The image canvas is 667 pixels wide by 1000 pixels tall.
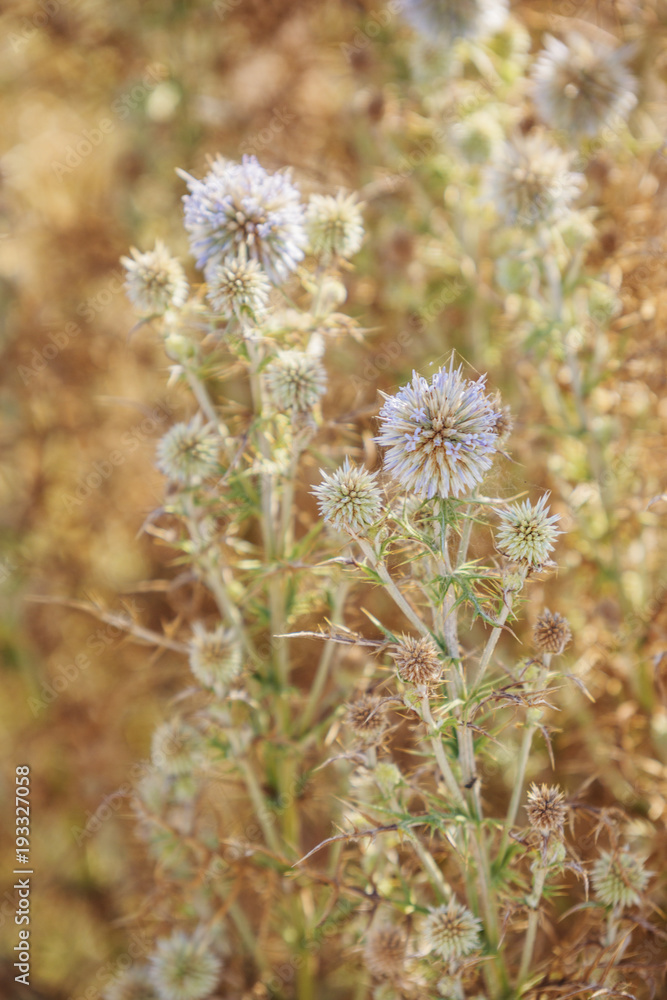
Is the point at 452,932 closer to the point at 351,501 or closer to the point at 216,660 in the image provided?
the point at 216,660

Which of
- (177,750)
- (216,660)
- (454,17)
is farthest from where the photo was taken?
(454,17)

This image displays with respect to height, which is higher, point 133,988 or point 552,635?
point 552,635

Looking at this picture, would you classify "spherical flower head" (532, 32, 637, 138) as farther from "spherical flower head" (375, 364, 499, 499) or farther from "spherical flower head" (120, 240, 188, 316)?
"spherical flower head" (375, 364, 499, 499)

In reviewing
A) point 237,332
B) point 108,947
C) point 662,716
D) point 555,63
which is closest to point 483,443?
point 237,332

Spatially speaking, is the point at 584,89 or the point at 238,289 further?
the point at 584,89

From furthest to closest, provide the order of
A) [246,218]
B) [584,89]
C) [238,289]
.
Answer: [584,89] → [246,218] → [238,289]

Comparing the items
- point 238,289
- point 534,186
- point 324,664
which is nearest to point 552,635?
point 324,664

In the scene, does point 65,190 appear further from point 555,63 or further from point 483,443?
point 483,443

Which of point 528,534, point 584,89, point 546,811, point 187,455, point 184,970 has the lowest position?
point 184,970
